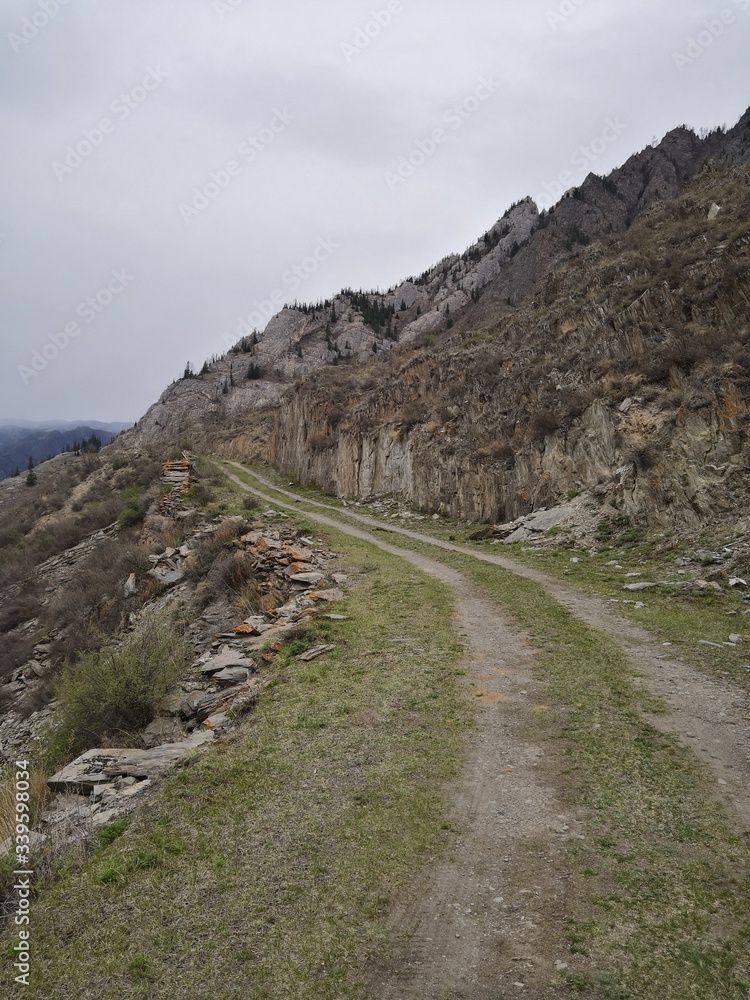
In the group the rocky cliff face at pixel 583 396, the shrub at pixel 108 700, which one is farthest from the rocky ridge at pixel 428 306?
the shrub at pixel 108 700

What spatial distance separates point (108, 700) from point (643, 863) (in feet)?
28.1

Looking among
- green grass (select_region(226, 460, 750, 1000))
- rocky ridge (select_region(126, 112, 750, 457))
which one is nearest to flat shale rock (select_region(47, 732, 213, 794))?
green grass (select_region(226, 460, 750, 1000))

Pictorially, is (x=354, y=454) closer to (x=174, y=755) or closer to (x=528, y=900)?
(x=174, y=755)

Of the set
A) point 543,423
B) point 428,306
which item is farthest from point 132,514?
point 428,306

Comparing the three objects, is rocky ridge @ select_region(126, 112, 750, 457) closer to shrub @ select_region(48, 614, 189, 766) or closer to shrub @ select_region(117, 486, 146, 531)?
shrub @ select_region(117, 486, 146, 531)

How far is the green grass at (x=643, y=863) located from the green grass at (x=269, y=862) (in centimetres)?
137

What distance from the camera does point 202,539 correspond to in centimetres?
2138

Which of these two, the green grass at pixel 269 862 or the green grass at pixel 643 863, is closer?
the green grass at pixel 643 863

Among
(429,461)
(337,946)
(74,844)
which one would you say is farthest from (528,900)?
(429,461)

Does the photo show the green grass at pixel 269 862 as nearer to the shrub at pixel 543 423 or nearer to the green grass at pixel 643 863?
the green grass at pixel 643 863

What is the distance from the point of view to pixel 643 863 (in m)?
4.16

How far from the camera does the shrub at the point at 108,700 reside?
28.5 ft

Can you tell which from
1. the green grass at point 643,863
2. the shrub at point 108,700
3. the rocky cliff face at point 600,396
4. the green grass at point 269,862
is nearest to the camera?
the green grass at point 643,863

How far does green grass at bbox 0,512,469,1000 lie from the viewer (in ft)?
11.5
